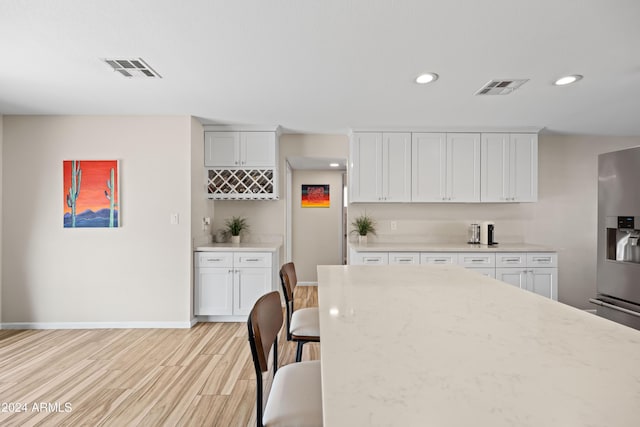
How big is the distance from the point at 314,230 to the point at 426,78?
374cm

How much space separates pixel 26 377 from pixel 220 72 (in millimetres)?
2805

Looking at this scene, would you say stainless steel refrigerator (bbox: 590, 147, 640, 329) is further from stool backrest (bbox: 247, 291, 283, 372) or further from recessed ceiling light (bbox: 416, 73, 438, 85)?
stool backrest (bbox: 247, 291, 283, 372)

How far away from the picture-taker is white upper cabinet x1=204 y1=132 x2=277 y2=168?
409 cm

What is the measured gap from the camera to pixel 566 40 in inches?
79.0

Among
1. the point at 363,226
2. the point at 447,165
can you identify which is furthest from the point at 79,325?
the point at 447,165

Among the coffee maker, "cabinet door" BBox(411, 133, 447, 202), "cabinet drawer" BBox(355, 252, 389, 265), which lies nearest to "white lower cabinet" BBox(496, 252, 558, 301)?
the coffee maker

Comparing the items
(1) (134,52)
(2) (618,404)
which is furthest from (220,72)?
(2) (618,404)

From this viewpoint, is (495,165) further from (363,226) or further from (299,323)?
(299,323)

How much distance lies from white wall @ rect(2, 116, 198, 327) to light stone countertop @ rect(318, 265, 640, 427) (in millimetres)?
2920

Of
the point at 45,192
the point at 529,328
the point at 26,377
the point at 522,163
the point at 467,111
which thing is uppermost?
the point at 467,111

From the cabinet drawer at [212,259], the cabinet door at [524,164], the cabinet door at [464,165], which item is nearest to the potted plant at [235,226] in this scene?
the cabinet drawer at [212,259]

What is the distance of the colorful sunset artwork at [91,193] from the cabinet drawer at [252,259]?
1.36 metres

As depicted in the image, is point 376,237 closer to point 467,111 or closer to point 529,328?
point 467,111

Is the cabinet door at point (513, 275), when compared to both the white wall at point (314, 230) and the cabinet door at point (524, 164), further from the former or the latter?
the white wall at point (314, 230)
